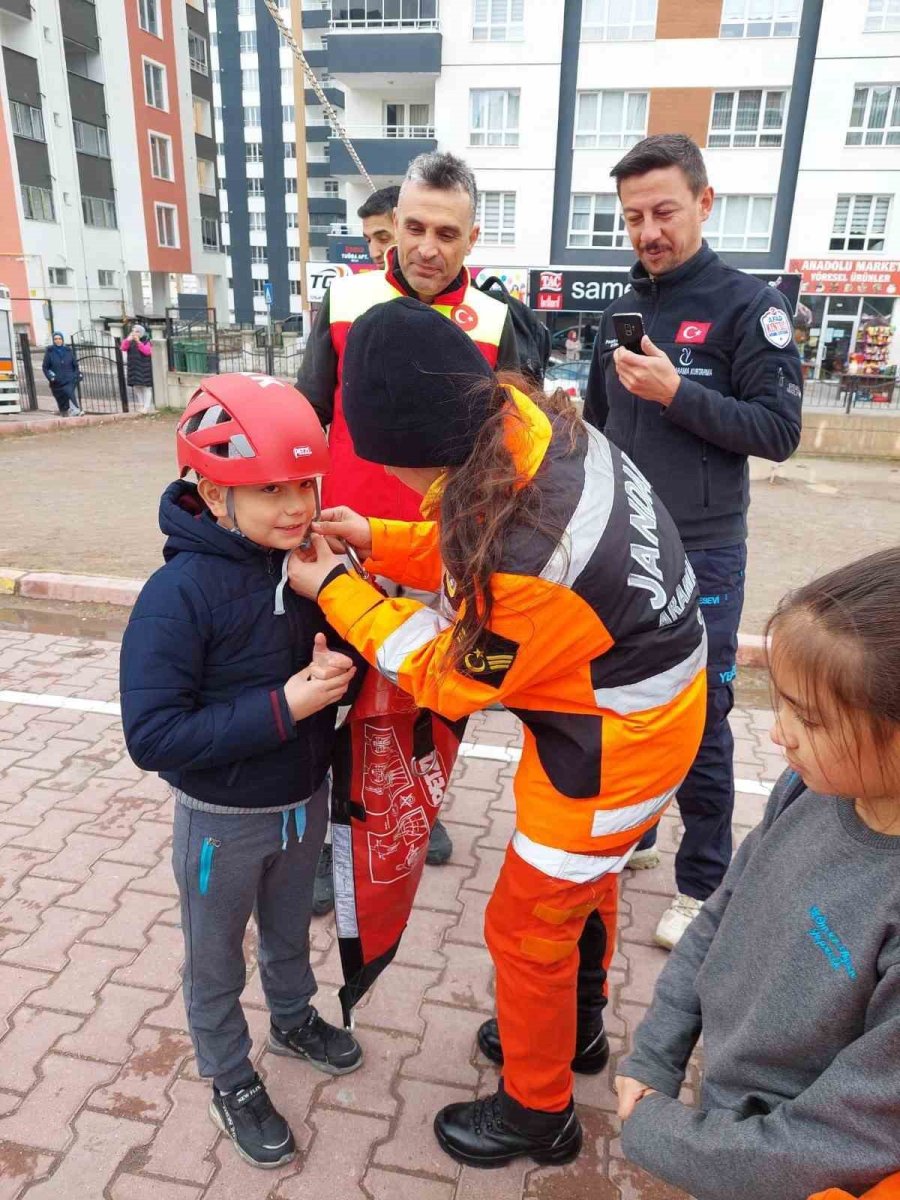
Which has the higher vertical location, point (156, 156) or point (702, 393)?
point (156, 156)

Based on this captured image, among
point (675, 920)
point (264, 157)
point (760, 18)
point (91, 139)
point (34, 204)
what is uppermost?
point (760, 18)

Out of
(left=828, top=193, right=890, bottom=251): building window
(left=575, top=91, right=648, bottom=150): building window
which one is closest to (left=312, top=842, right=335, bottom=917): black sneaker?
(left=575, top=91, right=648, bottom=150): building window

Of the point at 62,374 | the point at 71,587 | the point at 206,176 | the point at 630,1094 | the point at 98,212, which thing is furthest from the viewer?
the point at 206,176

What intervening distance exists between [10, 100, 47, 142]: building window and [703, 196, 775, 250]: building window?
23352 mm

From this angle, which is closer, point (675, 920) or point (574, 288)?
point (675, 920)

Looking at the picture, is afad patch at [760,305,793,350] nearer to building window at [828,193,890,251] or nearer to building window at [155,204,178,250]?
building window at [828,193,890,251]

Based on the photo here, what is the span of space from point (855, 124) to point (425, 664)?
31.4 m

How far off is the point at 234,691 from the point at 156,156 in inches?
1582

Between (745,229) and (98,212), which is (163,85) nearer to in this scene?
(98,212)

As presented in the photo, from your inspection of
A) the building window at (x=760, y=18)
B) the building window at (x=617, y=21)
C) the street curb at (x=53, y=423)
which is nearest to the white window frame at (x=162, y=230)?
the building window at (x=617, y=21)

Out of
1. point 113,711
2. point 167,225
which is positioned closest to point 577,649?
point 113,711

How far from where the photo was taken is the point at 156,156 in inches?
1388

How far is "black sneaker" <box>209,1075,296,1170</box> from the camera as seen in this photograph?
6.77ft

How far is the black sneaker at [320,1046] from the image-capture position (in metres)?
2.35
